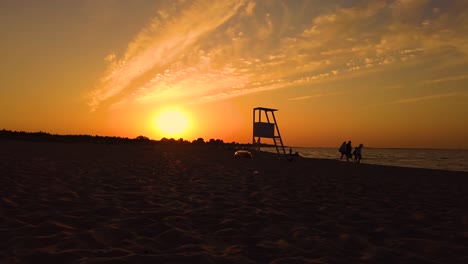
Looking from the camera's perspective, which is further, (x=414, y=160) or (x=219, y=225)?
(x=414, y=160)

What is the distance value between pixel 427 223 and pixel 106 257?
243 inches

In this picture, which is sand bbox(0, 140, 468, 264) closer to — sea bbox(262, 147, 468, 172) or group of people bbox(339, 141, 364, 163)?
group of people bbox(339, 141, 364, 163)

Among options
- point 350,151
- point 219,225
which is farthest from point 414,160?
point 219,225

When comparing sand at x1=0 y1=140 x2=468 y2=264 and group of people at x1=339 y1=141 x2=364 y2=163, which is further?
group of people at x1=339 y1=141 x2=364 y2=163

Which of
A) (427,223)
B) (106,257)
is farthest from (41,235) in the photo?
(427,223)

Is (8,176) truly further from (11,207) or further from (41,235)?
(41,235)

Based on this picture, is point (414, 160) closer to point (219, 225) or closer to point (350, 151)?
point (350, 151)

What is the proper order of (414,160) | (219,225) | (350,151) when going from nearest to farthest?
(219,225), (350,151), (414,160)

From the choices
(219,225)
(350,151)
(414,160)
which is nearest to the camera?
(219,225)


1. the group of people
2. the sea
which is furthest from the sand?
the sea

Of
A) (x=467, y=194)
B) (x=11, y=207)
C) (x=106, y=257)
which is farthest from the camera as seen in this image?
(x=467, y=194)

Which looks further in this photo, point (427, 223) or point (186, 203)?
point (186, 203)

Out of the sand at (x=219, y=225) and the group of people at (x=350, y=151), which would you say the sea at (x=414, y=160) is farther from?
the sand at (x=219, y=225)

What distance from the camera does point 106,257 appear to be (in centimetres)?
434
